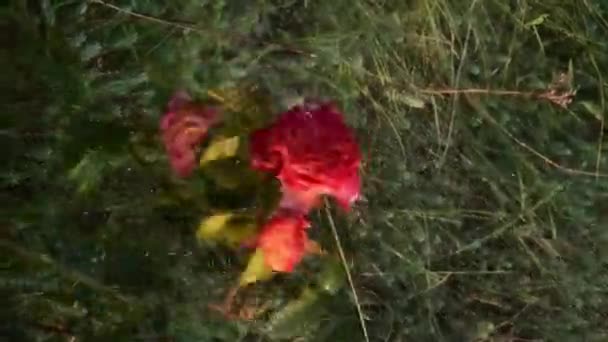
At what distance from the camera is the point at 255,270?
38.9 inches

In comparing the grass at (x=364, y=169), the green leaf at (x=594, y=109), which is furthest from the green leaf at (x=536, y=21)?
the green leaf at (x=594, y=109)

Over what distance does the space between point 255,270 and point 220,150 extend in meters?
0.13

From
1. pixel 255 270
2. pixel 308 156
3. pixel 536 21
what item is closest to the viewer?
pixel 308 156

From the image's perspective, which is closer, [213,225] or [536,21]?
[213,225]

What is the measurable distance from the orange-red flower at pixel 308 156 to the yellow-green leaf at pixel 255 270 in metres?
0.08

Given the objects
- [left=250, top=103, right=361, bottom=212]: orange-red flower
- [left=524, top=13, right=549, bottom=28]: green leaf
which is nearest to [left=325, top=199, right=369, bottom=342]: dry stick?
[left=250, top=103, right=361, bottom=212]: orange-red flower

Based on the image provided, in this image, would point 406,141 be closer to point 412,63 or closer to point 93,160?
point 412,63

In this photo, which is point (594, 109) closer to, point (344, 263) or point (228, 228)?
point (344, 263)

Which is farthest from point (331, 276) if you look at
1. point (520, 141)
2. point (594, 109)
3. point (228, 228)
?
point (594, 109)

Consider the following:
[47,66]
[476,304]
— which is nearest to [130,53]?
[47,66]

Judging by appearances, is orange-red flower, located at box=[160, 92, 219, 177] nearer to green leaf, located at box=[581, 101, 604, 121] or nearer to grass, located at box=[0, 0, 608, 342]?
grass, located at box=[0, 0, 608, 342]

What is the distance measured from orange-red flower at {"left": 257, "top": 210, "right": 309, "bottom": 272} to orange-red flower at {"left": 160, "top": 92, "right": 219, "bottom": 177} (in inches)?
3.7

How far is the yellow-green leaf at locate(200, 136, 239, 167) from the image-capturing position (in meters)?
0.93

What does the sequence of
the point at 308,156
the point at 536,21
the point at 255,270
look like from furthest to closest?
the point at 536,21 → the point at 255,270 → the point at 308,156
